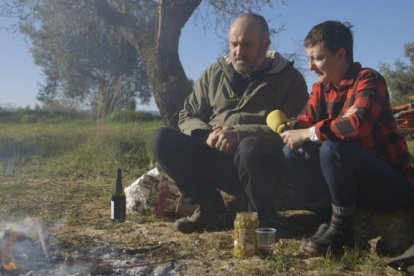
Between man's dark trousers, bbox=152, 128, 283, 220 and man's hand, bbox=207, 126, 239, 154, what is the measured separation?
7 centimetres

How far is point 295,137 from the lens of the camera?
10.2 feet

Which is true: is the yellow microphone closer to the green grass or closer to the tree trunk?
the green grass

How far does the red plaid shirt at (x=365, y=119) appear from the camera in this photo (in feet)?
9.14

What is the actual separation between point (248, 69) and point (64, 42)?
24.4ft

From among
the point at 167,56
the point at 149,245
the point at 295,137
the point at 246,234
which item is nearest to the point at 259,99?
the point at 295,137

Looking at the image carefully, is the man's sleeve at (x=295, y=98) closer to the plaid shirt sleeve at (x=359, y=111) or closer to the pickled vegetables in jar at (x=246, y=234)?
the plaid shirt sleeve at (x=359, y=111)

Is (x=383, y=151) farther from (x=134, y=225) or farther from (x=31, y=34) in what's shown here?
(x=31, y=34)

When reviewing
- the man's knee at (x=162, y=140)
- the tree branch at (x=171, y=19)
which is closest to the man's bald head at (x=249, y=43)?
the man's knee at (x=162, y=140)

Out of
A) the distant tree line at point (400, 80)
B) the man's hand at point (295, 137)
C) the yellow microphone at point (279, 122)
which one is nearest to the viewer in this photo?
the man's hand at point (295, 137)

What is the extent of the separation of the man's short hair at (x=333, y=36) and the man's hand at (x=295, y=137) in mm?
515

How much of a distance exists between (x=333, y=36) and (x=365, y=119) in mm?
543

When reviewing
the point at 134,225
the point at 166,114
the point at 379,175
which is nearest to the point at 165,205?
the point at 134,225

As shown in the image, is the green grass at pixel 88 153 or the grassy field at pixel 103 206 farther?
the green grass at pixel 88 153

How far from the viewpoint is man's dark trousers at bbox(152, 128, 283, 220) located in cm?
335
